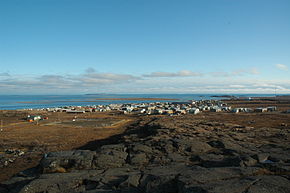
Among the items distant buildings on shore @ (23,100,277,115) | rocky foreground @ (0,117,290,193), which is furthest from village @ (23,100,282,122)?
rocky foreground @ (0,117,290,193)

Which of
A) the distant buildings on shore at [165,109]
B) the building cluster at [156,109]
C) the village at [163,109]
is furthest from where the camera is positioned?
the building cluster at [156,109]

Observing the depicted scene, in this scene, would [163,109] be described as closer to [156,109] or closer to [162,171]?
[156,109]

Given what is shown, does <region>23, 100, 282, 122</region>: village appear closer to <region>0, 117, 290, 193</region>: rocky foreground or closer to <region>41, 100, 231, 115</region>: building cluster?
<region>41, 100, 231, 115</region>: building cluster

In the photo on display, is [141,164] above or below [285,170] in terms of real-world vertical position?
below

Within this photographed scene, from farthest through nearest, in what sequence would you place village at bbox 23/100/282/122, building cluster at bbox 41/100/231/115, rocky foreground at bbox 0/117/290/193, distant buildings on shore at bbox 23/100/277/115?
building cluster at bbox 41/100/231/115 < distant buildings on shore at bbox 23/100/277/115 < village at bbox 23/100/282/122 < rocky foreground at bbox 0/117/290/193

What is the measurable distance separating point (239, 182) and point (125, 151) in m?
8.92

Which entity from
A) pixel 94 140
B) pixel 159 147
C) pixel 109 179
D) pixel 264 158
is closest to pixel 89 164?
pixel 109 179

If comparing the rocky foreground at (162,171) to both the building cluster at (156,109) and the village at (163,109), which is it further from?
the building cluster at (156,109)

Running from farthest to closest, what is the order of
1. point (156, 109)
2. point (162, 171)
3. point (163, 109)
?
1. point (163, 109)
2. point (156, 109)
3. point (162, 171)

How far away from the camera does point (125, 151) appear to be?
48.4 feet

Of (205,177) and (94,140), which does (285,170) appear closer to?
(205,177)

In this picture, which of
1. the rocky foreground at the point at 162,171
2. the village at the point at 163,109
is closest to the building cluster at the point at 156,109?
the village at the point at 163,109

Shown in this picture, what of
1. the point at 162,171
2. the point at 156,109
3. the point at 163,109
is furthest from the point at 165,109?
the point at 162,171

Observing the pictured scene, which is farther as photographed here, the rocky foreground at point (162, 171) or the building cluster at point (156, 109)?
the building cluster at point (156, 109)
